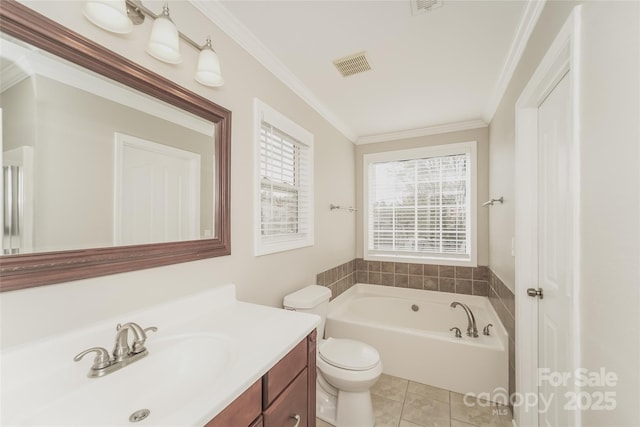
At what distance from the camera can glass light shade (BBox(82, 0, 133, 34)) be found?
0.83m

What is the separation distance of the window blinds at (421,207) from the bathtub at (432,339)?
1.98 ft

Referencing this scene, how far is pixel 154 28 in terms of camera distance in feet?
3.26

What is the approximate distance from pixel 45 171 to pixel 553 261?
2.22 metres

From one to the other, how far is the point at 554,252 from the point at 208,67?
6.54 feet

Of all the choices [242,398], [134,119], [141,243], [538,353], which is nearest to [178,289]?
[141,243]

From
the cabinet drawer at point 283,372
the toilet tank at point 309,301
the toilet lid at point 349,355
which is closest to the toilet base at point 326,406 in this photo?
the toilet lid at point 349,355

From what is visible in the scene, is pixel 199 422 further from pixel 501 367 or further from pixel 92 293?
pixel 501 367

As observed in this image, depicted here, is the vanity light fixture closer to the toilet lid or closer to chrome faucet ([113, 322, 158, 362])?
chrome faucet ([113, 322, 158, 362])

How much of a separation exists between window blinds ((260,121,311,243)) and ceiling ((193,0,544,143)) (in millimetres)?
473

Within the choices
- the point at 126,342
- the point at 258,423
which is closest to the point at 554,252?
the point at 258,423

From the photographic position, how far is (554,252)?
1362mm

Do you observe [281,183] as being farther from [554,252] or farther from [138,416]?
[554,252]

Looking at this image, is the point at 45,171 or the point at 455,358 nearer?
the point at 45,171

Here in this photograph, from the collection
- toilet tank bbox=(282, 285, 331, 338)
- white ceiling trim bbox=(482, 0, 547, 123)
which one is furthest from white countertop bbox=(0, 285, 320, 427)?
white ceiling trim bbox=(482, 0, 547, 123)
